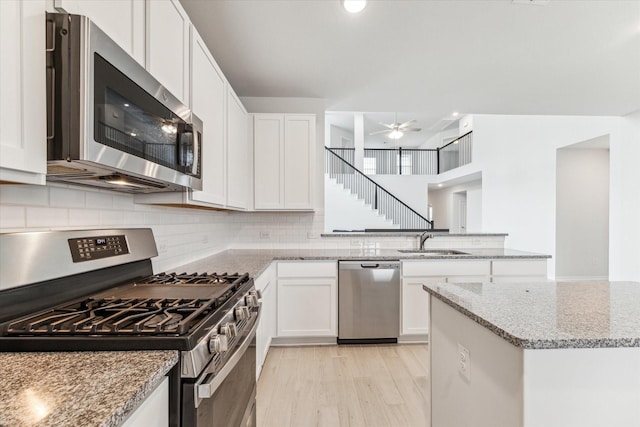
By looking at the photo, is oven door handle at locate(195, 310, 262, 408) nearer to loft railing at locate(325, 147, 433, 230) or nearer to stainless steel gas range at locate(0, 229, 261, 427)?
stainless steel gas range at locate(0, 229, 261, 427)

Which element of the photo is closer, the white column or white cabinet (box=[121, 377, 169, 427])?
white cabinet (box=[121, 377, 169, 427])

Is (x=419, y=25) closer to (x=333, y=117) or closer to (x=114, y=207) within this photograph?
(x=114, y=207)

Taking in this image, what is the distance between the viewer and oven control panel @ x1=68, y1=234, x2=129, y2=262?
4.09 ft

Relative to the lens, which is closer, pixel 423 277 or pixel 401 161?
pixel 423 277

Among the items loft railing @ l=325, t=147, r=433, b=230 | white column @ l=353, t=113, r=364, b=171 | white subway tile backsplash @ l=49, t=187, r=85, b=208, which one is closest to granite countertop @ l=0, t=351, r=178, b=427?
white subway tile backsplash @ l=49, t=187, r=85, b=208

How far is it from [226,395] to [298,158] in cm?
256

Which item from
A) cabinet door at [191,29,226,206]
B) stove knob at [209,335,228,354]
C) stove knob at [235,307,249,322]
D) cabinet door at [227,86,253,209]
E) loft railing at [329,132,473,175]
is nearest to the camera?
stove knob at [209,335,228,354]

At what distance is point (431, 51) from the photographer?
269 centimetres

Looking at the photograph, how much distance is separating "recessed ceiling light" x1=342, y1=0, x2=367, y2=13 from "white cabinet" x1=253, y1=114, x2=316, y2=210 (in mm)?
1370

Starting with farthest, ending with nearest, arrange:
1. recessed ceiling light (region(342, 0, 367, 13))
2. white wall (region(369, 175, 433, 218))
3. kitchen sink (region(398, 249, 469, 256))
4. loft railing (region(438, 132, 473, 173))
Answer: loft railing (region(438, 132, 473, 173)), white wall (region(369, 175, 433, 218)), kitchen sink (region(398, 249, 469, 256)), recessed ceiling light (region(342, 0, 367, 13))

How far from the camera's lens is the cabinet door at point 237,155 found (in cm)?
259

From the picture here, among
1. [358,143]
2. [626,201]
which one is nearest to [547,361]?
[626,201]

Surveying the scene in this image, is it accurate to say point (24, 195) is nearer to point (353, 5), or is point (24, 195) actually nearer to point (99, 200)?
point (99, 200)

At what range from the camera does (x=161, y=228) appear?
2076 millimetres
